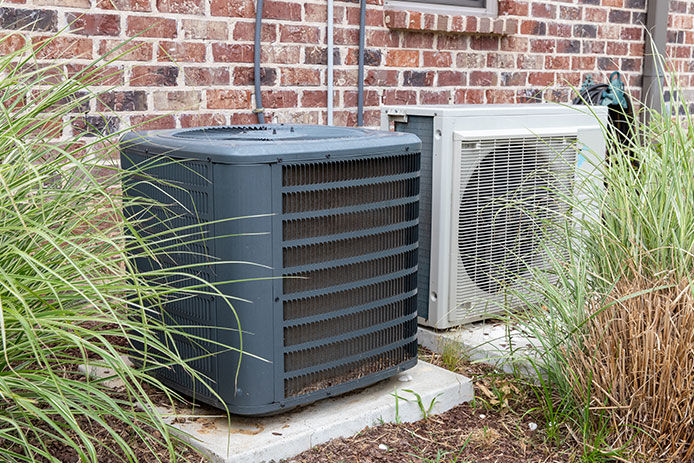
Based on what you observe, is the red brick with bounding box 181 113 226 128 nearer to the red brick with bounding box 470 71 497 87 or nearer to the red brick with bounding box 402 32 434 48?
the red brick with bounding box 402 32 434 48

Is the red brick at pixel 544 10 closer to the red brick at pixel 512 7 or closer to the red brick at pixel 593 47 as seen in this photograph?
the red brick at pixel 512 7

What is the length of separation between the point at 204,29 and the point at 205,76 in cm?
20

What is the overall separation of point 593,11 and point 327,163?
359 cm

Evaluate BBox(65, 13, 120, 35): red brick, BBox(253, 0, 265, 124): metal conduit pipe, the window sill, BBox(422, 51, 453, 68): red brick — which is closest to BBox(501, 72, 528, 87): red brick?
the window sill

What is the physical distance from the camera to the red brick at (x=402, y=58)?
3.99 meters

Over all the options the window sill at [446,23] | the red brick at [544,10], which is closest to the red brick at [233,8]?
the window sill at [446,23]

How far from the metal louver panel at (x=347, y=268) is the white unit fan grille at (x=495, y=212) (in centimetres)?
48

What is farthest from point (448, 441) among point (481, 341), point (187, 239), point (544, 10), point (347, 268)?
point (544, 10)

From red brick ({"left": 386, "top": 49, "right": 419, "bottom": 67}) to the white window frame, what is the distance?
227 millimetres

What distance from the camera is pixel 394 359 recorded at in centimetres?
240

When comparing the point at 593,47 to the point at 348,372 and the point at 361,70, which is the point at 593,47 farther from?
the point at 348,372

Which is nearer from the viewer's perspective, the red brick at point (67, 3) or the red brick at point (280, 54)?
the red brick at point (67, 3)

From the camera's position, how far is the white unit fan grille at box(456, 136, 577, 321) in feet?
9.21

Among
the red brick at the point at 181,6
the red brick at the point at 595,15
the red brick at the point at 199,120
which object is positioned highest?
the red brick at the point at 595,15
